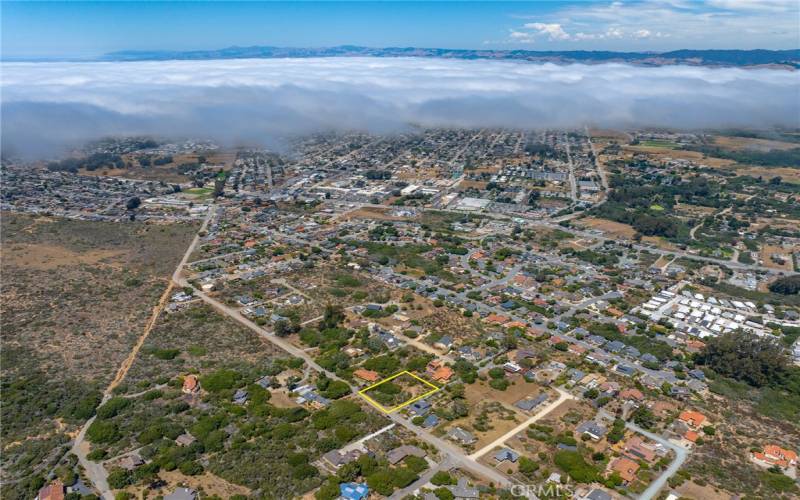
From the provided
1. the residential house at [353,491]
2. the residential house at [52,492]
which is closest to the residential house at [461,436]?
the residential house at [353,491]

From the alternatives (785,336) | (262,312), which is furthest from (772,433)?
(262,312)

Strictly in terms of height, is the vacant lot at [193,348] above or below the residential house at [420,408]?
above

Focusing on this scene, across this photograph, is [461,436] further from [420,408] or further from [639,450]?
[639,450]

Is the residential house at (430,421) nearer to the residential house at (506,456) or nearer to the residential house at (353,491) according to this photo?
the residential house at (506,456)

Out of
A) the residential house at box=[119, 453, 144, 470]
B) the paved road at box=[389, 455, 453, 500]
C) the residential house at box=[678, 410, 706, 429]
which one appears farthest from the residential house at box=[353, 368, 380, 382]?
the residential house at box=[678, 410, 706, 429]

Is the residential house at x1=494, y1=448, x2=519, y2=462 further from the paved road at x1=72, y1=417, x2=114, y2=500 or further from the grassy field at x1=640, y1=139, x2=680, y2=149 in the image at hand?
the grassy field at x1=640, y1=139, x2=680, y2=149

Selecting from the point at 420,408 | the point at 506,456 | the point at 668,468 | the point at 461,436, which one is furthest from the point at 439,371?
the point at 668,468
